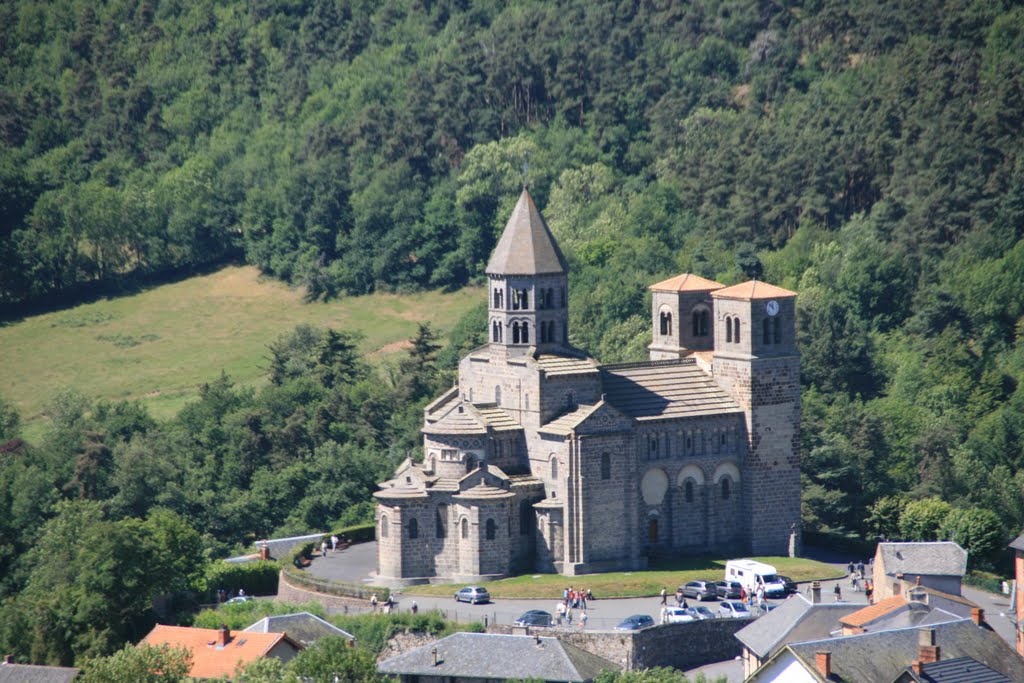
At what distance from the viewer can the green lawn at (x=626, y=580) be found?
9550 cm

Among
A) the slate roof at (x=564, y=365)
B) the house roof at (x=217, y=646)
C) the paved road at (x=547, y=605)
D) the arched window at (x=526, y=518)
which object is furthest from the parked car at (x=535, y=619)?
the slate roof at (x=564, y=365)

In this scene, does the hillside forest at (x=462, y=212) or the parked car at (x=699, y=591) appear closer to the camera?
the parked car at (x=699, y=591)

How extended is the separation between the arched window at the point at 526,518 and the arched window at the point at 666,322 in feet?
44.3

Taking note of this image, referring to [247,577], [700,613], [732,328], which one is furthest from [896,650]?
[247,577]

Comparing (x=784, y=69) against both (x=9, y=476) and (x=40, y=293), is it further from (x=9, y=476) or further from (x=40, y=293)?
(x=9, y=476)

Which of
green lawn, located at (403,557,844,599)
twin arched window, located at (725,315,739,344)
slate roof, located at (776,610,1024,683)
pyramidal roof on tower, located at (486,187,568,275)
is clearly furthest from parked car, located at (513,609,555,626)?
twin arched window, located at (725,315,739,344)

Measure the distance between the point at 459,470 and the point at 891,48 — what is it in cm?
7728

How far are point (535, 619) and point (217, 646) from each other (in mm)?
11842

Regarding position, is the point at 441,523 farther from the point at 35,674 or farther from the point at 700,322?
the point at 35,674

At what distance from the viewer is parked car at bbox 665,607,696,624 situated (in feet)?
300

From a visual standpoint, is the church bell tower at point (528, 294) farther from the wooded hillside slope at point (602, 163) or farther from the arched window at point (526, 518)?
the wooded hillside slope at point (602, 163)

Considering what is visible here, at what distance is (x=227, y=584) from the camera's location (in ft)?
327

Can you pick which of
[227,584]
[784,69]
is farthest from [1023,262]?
[227,584]

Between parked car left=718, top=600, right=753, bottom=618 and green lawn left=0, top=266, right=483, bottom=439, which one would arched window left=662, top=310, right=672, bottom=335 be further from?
green lawn left=0, top=266, right=483, bottom=439
